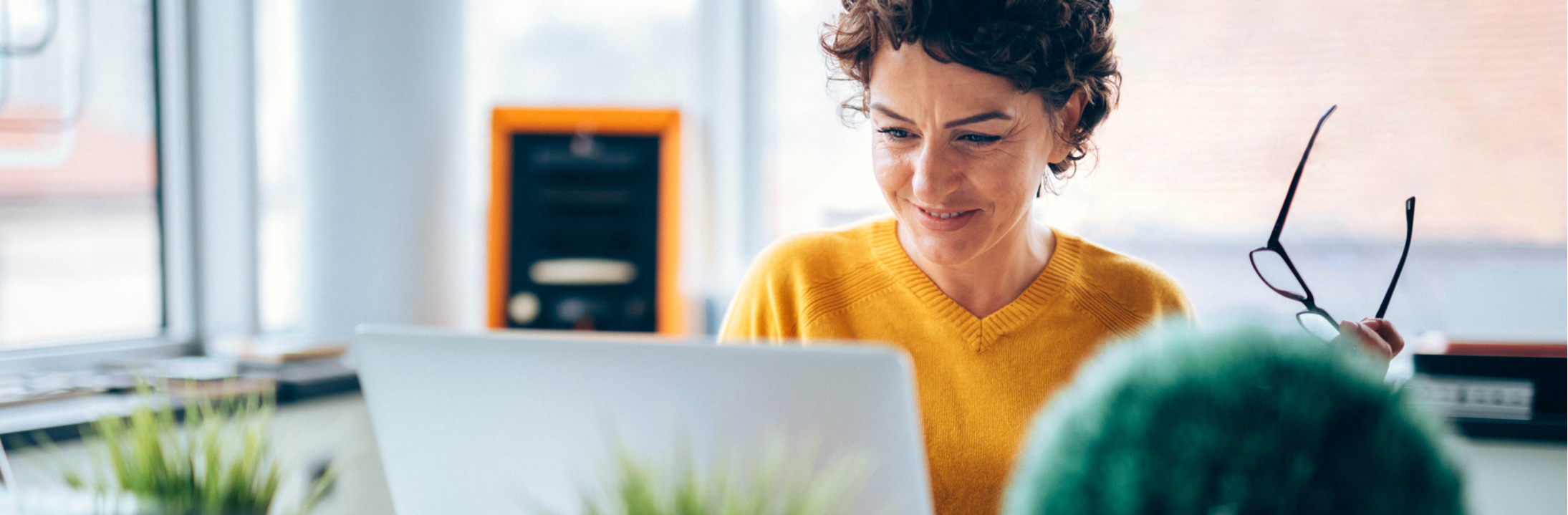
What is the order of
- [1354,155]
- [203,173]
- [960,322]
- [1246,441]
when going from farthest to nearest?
[1354,155] → [203,173] → [960,322] → [1246,441]

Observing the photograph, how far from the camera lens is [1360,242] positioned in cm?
220

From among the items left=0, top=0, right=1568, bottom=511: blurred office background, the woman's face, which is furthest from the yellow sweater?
left=0, top=0, right=1568, bottom=511: blurred office background

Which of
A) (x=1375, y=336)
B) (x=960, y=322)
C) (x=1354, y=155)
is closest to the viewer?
(x=1375, y=336)

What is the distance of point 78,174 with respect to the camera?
72.1 inches

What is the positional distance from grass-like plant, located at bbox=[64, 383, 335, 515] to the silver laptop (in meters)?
0.10

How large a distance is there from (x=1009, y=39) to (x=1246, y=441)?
0.81 meters

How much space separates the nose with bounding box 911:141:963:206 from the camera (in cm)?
110

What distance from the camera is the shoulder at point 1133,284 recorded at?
127 cm

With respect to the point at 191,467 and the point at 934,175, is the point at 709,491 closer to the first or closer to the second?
the point at 191,467

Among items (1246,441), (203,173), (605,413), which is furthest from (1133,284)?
(203,173)

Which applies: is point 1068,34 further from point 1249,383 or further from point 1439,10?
point 1439,10

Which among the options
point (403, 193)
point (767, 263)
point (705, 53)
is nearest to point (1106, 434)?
point (767, 263)

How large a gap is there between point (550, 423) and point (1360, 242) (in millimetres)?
2201

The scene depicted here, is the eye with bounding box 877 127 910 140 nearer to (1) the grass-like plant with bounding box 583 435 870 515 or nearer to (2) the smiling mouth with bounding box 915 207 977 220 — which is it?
(2) the smiling mouth with bounding box 915 207 977 220
